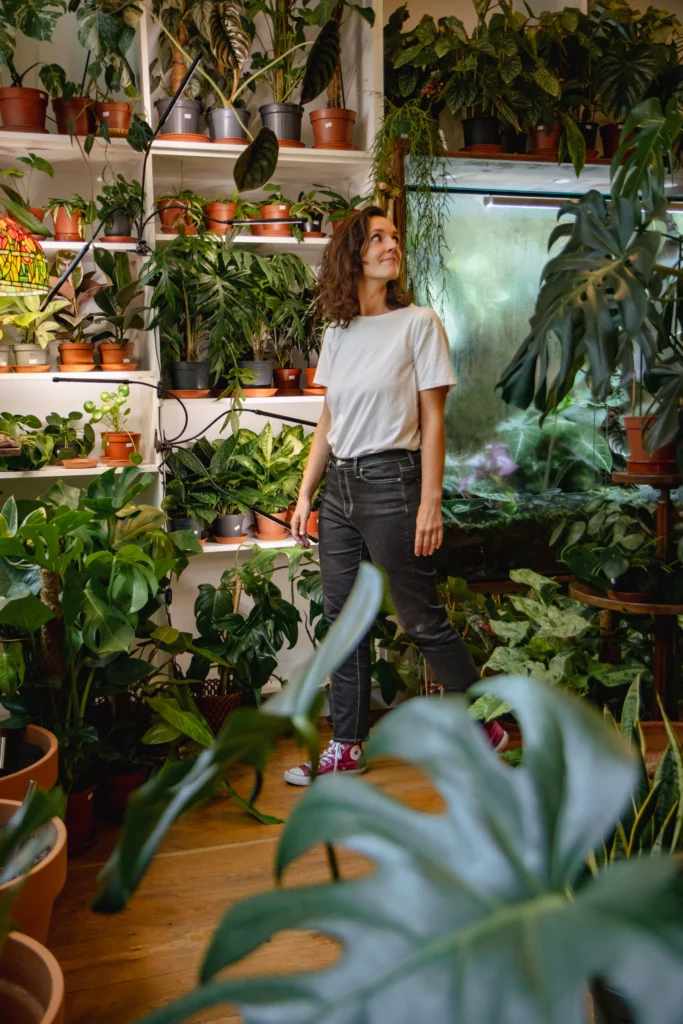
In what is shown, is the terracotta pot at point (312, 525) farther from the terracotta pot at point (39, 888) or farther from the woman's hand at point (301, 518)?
the terracotta pot at point (39, 888)

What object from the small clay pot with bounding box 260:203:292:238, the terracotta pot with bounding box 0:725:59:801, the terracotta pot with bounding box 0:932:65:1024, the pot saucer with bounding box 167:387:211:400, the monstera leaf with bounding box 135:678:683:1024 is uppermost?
the small clay pot with bounding box 260:203:292:238

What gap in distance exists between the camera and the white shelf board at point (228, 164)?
3.38 meters

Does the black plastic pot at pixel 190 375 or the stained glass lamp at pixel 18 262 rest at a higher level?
the stained glass lamp at pixel 18 262

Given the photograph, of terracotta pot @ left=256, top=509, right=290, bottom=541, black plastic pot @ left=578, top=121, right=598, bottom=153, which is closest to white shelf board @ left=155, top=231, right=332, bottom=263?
terracotta pot @ left=256, top=509, right=290, bottom=541

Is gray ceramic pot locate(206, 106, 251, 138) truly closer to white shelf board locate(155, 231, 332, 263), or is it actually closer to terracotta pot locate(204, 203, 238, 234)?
terracotta pot locate(204, 203, 238, 234)

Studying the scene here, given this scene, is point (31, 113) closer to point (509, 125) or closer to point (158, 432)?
point (158, 432)

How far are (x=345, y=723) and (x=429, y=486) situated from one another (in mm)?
829

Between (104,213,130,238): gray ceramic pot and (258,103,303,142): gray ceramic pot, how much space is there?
636 millimetres

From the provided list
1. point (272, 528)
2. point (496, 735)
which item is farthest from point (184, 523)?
point (496, 735)

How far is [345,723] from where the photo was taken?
297 centimetres

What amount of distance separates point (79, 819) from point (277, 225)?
2.21 meters

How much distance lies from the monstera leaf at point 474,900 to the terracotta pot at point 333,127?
3.35m

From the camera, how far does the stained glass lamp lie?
8.43 ft

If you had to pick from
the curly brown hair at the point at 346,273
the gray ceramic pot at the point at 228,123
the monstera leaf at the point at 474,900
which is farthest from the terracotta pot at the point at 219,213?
the monstera leaf at the point at 474,900
